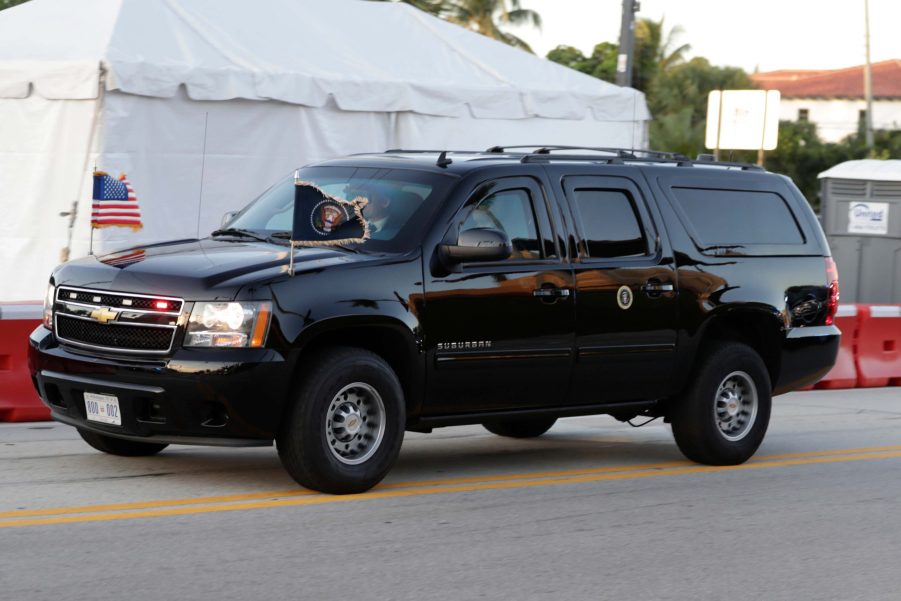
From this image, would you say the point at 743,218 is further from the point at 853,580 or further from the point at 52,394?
the point at 52,394

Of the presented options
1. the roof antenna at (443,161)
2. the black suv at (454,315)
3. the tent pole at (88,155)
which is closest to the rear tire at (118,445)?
the black suv at (454,315)

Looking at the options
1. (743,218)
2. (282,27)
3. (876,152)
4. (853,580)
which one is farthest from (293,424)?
(876,152)

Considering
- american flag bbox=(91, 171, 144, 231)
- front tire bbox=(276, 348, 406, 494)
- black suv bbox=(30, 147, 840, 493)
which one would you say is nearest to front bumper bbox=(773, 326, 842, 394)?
black suv bbox=(30, 147, 840, 493)

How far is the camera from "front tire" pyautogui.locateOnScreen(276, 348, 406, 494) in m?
7.31

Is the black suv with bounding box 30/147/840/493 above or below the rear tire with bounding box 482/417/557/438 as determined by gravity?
above

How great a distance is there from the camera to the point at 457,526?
7.11 m

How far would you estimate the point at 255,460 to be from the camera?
28.6 feet

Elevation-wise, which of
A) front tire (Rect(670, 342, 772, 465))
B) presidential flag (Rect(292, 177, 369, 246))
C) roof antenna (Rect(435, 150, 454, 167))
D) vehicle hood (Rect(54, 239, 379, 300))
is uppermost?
roof antenna (Rect(435, 150, 454, 167))

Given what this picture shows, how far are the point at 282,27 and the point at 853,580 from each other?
14227 mm

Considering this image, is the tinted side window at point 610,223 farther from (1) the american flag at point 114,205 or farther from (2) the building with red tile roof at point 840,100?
(2) the building with red tile roof at point 840,100

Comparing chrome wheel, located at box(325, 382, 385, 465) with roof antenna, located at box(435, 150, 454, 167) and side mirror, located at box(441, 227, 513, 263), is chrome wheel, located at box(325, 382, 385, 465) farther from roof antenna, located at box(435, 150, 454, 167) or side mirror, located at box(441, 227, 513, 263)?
roof antenna, located at box(435, 150, 454, 167)

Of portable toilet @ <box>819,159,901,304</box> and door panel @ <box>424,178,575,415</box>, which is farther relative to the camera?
portable toilet @ <box>819,159,901,304</box>

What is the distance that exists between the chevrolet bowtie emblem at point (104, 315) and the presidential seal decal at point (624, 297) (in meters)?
2.96

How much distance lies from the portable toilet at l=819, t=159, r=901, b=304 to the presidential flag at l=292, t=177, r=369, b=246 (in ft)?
46.3
